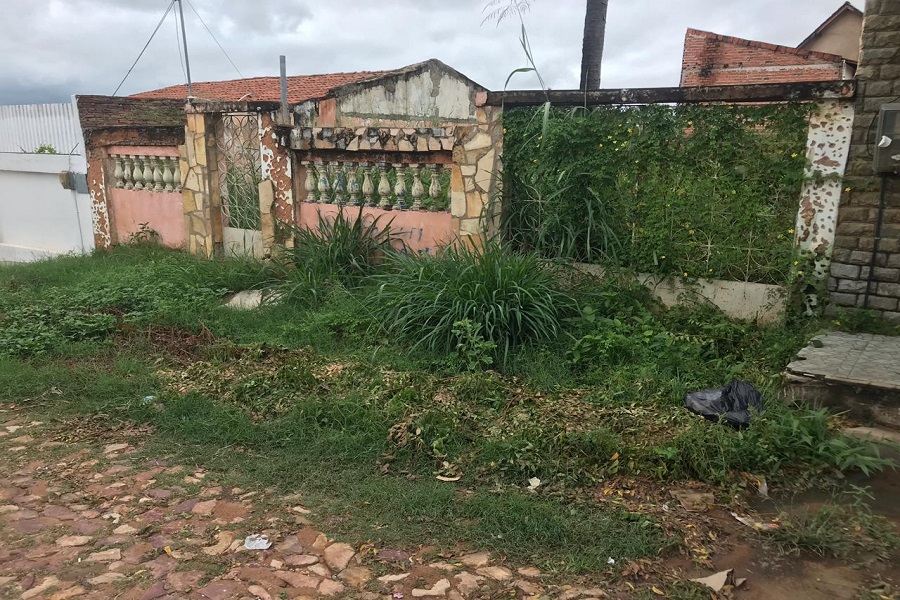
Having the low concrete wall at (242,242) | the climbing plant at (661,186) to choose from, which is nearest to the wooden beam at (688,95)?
the climbing plant at (661,186)

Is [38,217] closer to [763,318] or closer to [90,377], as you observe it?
[90,377]

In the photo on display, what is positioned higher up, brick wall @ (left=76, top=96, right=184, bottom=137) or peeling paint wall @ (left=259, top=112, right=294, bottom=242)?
brick wall @ (left=76, top=96, right=184, bottom=137)

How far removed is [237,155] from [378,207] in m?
2.49

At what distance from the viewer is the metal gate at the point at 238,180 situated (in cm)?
779

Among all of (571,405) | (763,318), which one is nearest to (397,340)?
(571,405)

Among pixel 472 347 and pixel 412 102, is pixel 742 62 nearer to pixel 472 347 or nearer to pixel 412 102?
pixel 412 102

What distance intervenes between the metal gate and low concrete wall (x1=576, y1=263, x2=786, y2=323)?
15.3 ft

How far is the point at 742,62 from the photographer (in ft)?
52.8

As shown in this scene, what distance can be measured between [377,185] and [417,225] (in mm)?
648

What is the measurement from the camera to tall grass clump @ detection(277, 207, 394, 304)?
20.4ft

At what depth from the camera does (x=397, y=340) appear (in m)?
5.00

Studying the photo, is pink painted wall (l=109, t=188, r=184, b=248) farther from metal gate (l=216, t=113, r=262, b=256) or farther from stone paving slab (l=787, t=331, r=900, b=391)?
stone paving slab (l=787, t=331, r=900, b=391)

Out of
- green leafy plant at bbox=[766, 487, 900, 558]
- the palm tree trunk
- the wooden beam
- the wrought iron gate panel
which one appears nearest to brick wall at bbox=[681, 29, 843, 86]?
the palm tree trunk

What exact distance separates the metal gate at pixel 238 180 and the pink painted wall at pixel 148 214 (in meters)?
0.78
